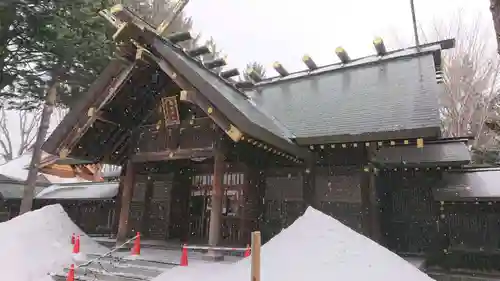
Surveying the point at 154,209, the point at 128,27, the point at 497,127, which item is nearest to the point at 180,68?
the point at 128,27

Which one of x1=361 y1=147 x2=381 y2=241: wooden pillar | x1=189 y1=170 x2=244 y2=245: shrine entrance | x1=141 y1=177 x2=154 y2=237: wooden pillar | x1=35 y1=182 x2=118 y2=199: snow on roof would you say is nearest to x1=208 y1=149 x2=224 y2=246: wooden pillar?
x1=189 y1=170 x2=244 y2=245: shrine entrance

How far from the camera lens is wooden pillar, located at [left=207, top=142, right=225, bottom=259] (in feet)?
27.8

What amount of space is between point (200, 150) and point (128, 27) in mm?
3696

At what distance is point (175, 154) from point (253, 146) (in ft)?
7.22

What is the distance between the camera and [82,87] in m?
13.5

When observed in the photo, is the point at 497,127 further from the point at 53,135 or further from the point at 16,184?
the point at 16,184

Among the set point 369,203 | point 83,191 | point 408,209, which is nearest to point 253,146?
point 369,203

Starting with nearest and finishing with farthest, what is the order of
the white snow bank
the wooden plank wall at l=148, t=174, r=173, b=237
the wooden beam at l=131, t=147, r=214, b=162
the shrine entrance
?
the white snow bank < the wooden beam at l=131, t=147, r=214, b=162 < the shrine entrance < the wooden plank wall at l=148, t=174, r=173, b=237

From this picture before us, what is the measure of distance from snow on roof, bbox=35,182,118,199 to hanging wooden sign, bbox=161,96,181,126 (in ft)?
21.3

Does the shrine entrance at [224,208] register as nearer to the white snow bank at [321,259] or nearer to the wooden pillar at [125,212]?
the wooden pillar at [125,212]

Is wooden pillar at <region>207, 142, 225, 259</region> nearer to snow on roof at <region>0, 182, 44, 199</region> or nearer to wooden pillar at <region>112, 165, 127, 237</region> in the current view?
wooden pillar at <region>112, 165, 127, 237</region>

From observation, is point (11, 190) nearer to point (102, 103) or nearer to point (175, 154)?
point (102, 103)

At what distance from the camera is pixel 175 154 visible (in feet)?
32.1

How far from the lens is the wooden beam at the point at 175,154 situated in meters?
9.25
